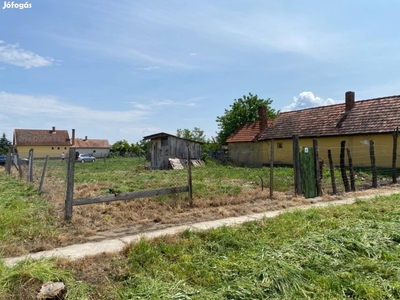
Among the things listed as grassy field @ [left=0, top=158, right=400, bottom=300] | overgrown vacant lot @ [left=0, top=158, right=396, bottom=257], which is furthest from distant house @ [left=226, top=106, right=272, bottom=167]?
grassy field @ [left=0, top=158, right=400, bottom=300]

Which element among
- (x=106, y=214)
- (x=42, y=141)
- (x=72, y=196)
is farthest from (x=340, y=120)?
(x=42, y=141)

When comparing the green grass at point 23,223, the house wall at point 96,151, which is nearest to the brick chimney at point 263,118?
the green grass at point 23,223

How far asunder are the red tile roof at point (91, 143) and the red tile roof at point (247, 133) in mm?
53303

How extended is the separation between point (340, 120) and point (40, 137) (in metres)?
57.8

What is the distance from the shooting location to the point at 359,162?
20.1m

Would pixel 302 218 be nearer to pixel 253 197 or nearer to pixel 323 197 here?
pixel 253 197

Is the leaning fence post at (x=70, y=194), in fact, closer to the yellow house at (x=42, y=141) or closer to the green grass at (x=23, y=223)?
the green grass at (x=23, y=223)

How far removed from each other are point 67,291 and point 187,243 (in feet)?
6.56

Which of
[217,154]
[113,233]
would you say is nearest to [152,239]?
[113,233]

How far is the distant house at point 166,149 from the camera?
2552 centimetres

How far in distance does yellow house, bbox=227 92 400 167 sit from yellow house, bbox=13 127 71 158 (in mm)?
44933

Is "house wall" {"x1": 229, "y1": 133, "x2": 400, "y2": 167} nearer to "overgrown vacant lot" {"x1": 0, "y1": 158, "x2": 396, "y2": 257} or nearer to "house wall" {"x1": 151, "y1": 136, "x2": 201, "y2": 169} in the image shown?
"house wall" {"x1": 151, "y1": 136, "x2": 201, "y2": 169}

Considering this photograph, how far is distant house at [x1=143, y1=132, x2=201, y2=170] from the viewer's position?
25.5m

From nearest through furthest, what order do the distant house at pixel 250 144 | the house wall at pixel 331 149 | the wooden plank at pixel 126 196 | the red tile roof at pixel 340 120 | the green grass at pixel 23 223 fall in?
the green grass at pixel 23 223
the wooden plank at pixel 126 196
the house wall at pixel 331 149
the red tile roof at pixel 340 120
the distant house at pixel 250 144
